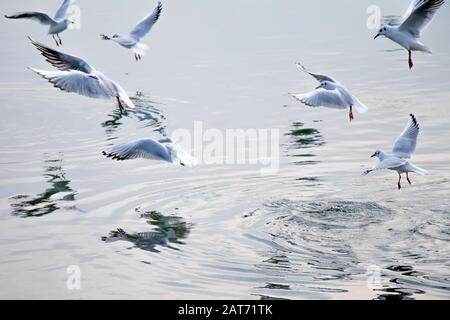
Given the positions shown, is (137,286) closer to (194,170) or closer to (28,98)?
(194,170)

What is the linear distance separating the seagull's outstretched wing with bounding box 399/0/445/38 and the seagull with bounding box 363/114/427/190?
1.58 m

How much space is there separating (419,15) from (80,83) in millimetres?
4310

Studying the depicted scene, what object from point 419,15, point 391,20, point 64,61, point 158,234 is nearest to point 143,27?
point 64,61

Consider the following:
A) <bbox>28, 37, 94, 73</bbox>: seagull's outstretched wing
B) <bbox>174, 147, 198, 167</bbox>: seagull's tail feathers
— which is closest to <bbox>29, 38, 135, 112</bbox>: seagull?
<bbox>28, 37, 94, 73</bbox>: seagull's outstretched wing

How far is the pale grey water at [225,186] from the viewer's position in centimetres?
869

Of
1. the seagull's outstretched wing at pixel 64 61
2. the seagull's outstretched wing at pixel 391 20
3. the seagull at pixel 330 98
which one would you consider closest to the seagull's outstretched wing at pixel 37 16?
the seagull's outstretched wing at pixel 64 61

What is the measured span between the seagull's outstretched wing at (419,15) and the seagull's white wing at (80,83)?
3824 millimetres

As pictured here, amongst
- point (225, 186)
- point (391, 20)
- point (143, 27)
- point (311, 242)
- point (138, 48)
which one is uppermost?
point (391, 20)

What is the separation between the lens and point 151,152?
35.2 ft

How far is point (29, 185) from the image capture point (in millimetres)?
11539

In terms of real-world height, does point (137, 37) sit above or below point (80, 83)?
above

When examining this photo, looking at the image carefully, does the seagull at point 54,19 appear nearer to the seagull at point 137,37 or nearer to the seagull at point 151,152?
the seagull at point 137,37

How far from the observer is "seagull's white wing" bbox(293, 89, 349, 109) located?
508 inches

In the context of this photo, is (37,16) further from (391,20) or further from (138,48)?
(391,20)
